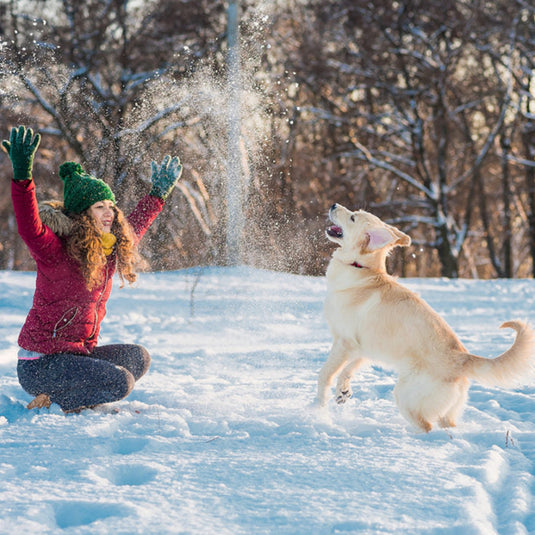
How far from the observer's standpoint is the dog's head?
3217 mm

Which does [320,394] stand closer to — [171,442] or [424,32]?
[171,442]

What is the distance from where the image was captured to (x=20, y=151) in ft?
8.71

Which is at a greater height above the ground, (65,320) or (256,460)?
(65,320)

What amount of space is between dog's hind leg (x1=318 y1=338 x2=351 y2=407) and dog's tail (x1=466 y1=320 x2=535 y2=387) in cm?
69

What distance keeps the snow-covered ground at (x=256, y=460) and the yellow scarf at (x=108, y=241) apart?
0.86 meters

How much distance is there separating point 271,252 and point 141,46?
655 cm

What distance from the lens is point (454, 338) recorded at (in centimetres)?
288

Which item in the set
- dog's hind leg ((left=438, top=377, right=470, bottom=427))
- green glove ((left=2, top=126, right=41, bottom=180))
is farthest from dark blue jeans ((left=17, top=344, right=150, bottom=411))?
dog's hind leg ((left=438, top=377, right=470, bottom=427))

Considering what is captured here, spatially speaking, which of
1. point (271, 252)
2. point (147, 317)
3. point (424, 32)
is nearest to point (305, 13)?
point (424, 32)

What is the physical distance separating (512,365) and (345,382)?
93cm

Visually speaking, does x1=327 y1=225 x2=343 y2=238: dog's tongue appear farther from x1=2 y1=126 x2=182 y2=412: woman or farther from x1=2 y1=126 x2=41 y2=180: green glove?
x1=2 y1=126 x2=41 y2=180: green glove

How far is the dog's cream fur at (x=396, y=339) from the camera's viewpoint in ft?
9.00

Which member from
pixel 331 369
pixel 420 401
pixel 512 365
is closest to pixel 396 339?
pixel 420 401

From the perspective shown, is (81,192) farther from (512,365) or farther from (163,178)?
(512,365)
